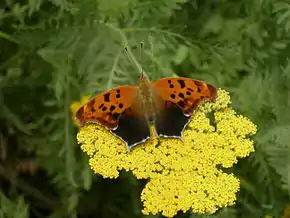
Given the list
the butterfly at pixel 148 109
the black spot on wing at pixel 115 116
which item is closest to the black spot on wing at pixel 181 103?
the butterfly at pixel 148 109

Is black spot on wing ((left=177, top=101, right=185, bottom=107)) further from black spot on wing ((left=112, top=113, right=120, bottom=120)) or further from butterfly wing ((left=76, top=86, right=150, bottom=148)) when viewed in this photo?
black spot on wing ((left=112, top=113, right=120, bottom=120))

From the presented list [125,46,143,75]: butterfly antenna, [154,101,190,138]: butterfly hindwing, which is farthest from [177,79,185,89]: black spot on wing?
[125,46,143,75]: butterfly antenna

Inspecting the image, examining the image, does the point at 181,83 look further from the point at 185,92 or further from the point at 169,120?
the point at 169,120

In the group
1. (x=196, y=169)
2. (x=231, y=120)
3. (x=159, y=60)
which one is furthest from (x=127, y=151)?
(x=159, y=60)

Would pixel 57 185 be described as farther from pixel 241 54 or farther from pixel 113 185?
pixel 241 54

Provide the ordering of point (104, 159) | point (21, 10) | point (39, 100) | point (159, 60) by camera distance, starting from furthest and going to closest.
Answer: point (39, 100) < point (21, 10) < point (159, 60) < point (104, 159)

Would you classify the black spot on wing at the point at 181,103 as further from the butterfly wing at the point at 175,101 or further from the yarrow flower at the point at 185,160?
the yarrow flower at the point at 185,160
